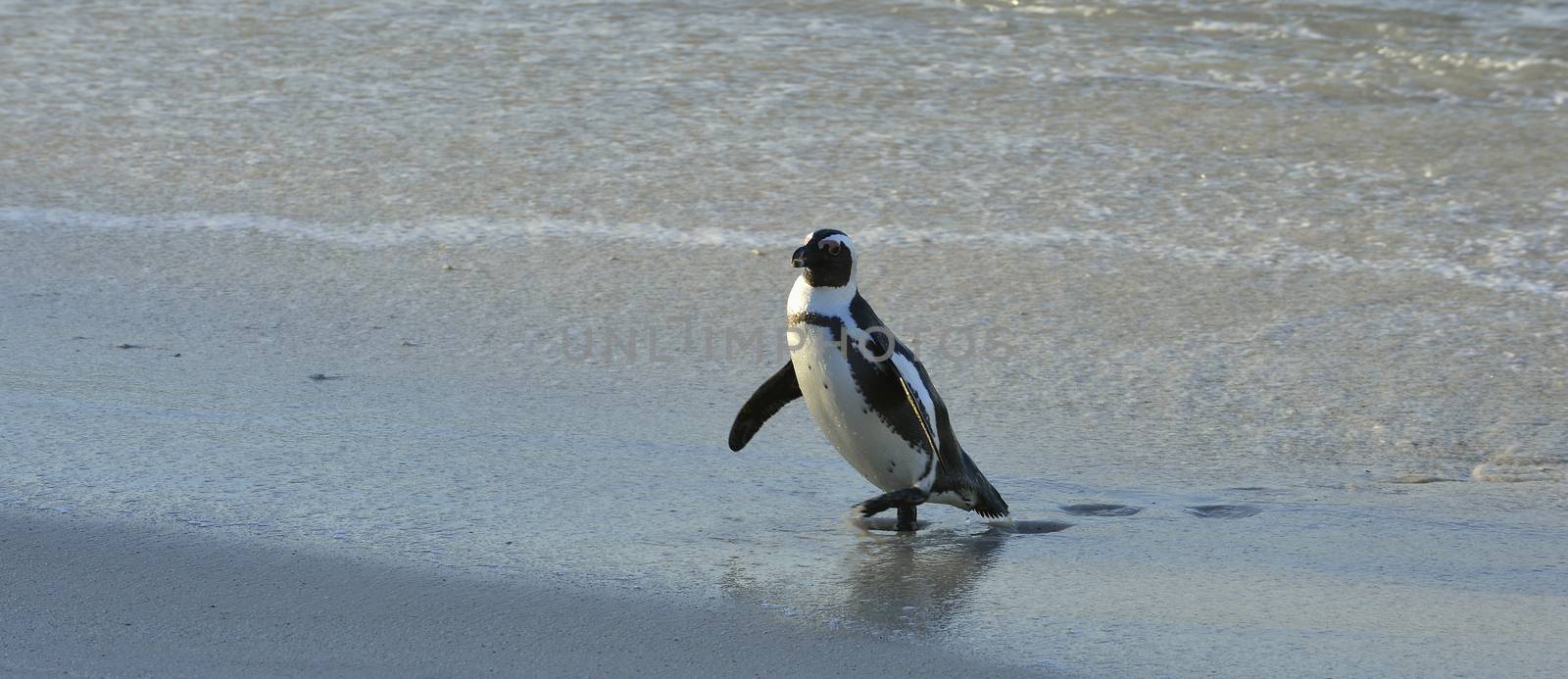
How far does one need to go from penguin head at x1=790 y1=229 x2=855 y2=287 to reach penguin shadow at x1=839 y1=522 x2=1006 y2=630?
438mm

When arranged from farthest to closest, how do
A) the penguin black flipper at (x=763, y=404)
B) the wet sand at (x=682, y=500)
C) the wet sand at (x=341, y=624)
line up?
the penguin black flipper at (x=763, y=404) → the wet sand at (x=682, y=500) → the wet sand at (x=341, y=624)

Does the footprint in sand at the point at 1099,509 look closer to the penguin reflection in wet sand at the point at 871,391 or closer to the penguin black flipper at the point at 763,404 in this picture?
the penguin reflection in wet sand at the point at 871,391

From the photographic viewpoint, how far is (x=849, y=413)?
119 inches

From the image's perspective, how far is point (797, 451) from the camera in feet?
11.5

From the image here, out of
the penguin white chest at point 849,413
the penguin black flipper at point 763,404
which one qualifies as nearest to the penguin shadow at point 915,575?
the penguin white chest at point 849,413

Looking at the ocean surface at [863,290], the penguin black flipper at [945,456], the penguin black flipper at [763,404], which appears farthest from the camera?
the penguin black flipper at [763,404]

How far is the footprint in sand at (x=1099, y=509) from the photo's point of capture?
3078 mm

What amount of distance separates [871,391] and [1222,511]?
0.66 m

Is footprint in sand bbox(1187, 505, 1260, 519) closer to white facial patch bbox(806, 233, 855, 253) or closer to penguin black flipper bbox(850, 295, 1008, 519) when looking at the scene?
penguin black flipper bbox(850, 295, 1008, 519)

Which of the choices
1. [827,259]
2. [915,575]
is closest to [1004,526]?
[915,575]

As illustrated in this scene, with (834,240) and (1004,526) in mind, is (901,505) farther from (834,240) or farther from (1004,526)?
(834,240)

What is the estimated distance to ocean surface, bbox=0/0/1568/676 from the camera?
9.20 feet

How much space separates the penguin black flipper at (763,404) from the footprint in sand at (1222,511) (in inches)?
28.9

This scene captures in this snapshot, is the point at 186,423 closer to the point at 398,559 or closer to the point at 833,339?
the point at 398,559
